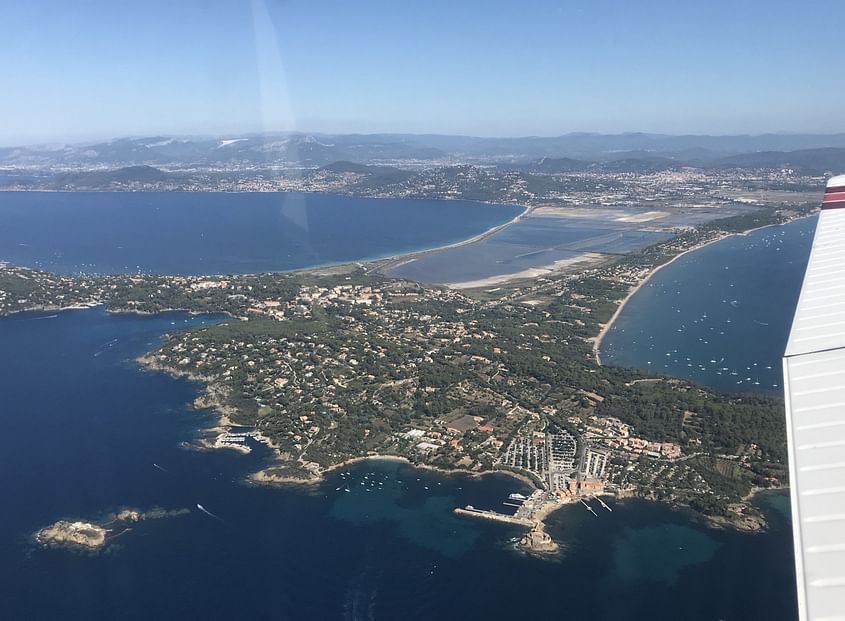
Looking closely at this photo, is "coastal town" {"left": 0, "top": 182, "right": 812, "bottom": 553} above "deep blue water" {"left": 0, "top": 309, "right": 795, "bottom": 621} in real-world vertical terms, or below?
above

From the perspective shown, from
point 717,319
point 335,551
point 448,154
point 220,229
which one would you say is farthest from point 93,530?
point 448,154

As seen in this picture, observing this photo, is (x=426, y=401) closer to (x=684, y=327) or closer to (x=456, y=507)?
(x=456, y=507)

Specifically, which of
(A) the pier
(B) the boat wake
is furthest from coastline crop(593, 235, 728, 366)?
(B) the boat wake

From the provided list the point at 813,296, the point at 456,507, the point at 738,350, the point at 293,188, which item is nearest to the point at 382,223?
the point at 293,188

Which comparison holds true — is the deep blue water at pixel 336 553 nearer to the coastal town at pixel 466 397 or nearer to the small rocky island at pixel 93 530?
the small rocky island at pixel 93 530

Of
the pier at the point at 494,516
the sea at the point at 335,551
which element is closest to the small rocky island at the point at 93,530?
the sea at the point at 335,551

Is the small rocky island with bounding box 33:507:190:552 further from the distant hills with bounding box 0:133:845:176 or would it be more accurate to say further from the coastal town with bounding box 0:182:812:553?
the distant hills with bounding box 0:133:845:176
